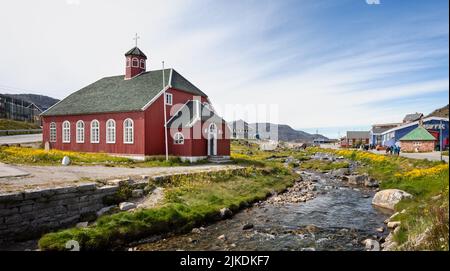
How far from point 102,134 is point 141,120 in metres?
5.63

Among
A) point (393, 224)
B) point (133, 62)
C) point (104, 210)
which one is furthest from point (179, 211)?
point (133, 62)

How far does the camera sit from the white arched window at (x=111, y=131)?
2919 cm

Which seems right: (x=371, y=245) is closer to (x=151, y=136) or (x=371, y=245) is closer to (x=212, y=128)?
(x=212, y=128)

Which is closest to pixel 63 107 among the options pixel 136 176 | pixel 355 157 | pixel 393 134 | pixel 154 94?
pixel 154 94

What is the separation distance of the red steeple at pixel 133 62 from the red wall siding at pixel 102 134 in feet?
22.1

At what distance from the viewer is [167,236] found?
1162 cm

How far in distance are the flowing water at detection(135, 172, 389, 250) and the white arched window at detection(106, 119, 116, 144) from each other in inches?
712

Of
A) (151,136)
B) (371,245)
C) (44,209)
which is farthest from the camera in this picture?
(151,136)

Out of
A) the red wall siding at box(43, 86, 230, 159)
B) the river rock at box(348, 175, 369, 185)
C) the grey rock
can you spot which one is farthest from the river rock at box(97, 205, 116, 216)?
the river rock at box(348, 175, 369, 185)

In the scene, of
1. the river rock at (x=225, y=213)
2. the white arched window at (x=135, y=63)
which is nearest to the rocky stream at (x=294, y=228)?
the river rock at (x=225, y=213)

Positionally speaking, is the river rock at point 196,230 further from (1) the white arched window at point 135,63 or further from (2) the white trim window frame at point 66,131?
(1) the white arched window at point 135,63

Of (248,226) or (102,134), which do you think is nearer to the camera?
(248,226)

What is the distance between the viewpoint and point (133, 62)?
3388 cm

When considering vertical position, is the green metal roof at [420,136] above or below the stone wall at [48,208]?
above
